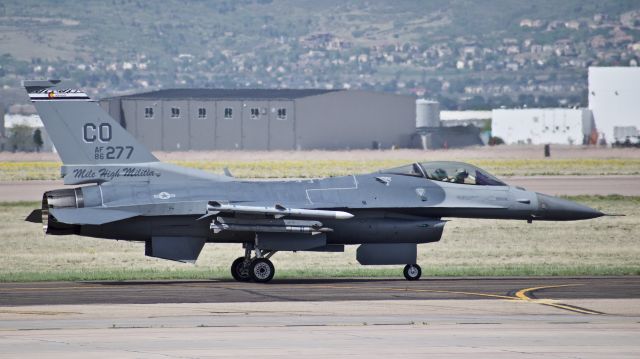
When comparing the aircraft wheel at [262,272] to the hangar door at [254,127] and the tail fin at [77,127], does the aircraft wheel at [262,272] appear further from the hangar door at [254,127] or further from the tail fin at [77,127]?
the hangar door at [254,127]

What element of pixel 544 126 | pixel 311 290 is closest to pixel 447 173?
pixel 311 290

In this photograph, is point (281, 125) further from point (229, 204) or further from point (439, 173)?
point (229, 204)

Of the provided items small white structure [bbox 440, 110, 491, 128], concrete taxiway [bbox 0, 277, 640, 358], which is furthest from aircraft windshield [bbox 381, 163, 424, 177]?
small white structure [bbox 440, 110, 491, 128]

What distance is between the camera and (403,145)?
11681 cm

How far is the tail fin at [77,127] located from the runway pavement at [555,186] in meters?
26.2

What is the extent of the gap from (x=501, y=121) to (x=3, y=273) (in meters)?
108

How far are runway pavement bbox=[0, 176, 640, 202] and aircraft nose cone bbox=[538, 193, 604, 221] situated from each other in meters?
25.2

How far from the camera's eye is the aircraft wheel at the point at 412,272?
86.0 feet

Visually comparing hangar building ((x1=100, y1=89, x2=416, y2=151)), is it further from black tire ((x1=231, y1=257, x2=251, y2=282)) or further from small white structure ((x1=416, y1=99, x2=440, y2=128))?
black tire ((x1=231, y1=257, x2=251, y2=282))

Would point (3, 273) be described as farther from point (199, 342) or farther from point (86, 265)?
point (199, 342)

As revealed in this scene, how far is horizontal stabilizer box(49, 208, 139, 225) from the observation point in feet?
79.6

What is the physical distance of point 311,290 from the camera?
77.8 feet

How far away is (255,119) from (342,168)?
31.9 metres

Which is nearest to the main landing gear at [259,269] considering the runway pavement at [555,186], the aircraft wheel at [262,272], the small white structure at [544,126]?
the aircraft wheel at [262,272]
